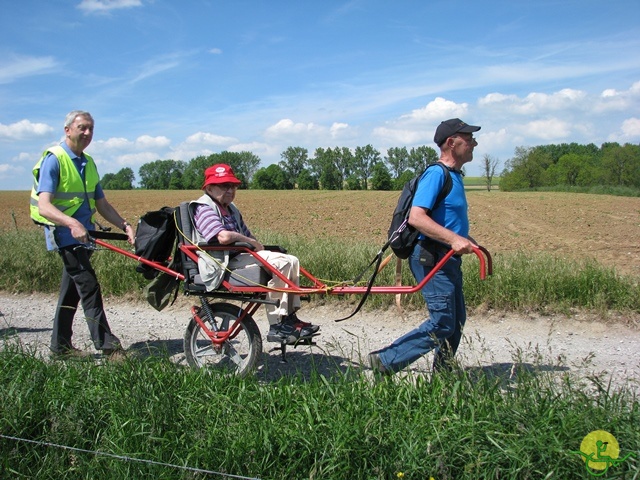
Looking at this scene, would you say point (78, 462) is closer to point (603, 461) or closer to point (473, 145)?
point (603, 461)

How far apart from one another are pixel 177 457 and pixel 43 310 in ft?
18.6

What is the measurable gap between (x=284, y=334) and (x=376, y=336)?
1.87 meters

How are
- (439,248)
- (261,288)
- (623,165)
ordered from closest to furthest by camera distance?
(439,248) → (261,288) → (623,165)

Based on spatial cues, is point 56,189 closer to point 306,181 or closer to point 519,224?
point 519,224

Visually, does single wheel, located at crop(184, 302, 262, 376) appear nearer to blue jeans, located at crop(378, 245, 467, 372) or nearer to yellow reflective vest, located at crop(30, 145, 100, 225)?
blue jeans, located at crop(378, 245, 467, 372)

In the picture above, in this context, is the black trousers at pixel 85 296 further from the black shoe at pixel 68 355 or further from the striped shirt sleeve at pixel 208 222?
the striped shirt sleeve at pixel 208 222

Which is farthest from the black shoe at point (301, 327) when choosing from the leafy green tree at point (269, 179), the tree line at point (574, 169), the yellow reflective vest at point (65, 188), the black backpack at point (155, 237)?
the leafy green tree at point (269, 179)

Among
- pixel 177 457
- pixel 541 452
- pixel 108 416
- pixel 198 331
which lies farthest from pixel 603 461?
pixel 198 331

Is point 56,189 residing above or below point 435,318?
above

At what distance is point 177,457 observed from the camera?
3.31 meters

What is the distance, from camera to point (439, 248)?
4.30m

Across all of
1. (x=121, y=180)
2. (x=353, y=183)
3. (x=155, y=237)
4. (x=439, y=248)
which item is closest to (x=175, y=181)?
(x=121, y=180)

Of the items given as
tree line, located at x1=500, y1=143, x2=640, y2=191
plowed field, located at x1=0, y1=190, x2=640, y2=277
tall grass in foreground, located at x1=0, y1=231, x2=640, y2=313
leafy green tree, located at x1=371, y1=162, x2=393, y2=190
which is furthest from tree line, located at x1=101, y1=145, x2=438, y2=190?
tall grass in foreground, located at x1=0, y1=231, x2=640, y2=313

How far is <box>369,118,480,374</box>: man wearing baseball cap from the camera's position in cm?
417
